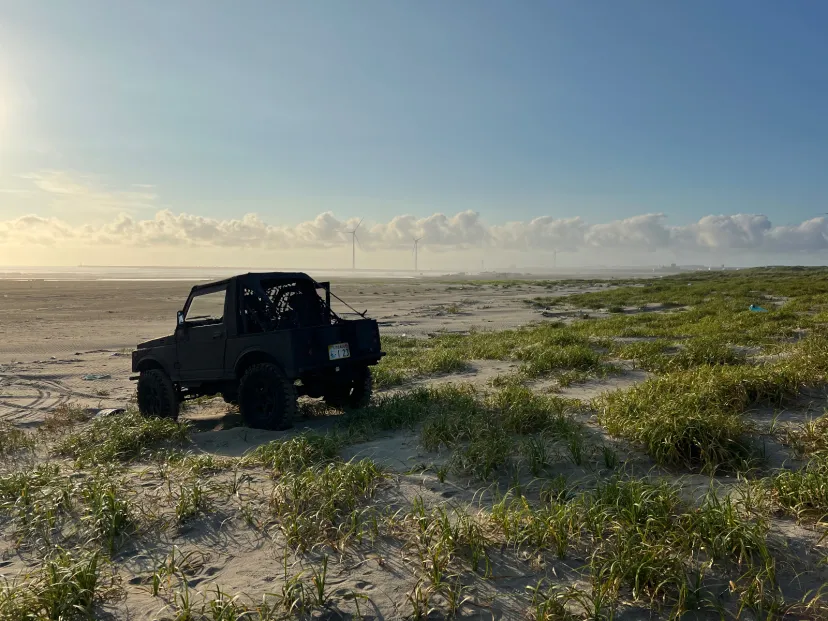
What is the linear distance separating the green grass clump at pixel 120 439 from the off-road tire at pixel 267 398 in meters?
0.89

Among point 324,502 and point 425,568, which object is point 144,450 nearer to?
point 324,502

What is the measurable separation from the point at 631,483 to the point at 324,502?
7.86ft

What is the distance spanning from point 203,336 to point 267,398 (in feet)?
5.28

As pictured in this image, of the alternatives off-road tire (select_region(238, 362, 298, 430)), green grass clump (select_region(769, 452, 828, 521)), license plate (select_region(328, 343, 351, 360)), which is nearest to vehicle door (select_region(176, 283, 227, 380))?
off-road tire (select_region(238, 362, 298, 430))

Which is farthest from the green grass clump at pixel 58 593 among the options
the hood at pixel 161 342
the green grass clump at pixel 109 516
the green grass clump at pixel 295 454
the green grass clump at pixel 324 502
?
the hood at pixel 161 342

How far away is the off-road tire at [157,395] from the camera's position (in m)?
Answer: 8.47

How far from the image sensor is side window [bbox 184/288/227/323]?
321 inches

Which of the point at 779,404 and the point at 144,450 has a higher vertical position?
the point at 779,404

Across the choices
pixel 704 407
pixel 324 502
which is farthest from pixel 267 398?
pixel 704 407

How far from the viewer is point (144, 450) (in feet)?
21.1

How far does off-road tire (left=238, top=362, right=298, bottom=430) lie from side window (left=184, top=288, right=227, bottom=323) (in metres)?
1.23

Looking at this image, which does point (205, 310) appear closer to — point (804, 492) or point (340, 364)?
point (340, 364)

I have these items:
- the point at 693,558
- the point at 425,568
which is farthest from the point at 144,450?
the point at 693,558

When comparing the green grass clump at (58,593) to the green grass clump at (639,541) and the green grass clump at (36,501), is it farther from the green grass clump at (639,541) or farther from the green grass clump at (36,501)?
the green grass clump at (639,541)
